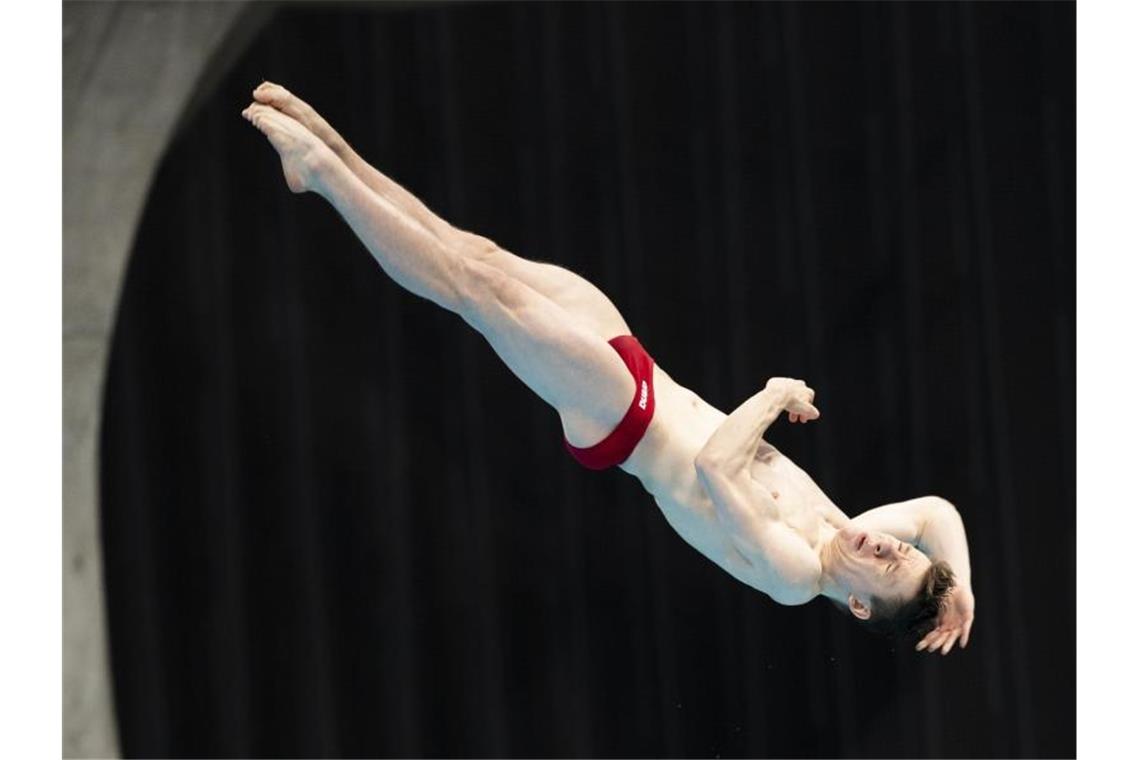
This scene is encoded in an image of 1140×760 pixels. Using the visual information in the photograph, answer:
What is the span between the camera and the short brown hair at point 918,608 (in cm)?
347

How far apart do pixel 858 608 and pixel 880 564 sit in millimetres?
125

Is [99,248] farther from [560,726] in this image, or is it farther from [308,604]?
[560,726]

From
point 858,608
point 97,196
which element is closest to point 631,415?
point 858,608

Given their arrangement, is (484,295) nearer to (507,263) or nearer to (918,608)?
(507,263)

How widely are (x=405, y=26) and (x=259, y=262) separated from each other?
91 cm

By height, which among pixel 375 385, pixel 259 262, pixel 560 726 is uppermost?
pixel 259 262

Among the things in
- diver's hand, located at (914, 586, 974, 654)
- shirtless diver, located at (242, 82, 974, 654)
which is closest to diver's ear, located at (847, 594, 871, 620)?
shirtless diver, located at (242, 82, 974, 654)

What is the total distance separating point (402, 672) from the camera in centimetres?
519

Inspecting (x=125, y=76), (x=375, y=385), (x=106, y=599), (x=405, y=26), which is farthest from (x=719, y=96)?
(x=106, y=599)

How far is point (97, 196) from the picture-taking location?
527 cm

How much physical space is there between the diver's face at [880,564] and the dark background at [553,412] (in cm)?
170

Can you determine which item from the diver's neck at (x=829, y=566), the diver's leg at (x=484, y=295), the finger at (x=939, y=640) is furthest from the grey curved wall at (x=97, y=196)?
the finger at (x=939, y=640)

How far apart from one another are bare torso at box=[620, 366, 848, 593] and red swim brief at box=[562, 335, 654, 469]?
0.05m

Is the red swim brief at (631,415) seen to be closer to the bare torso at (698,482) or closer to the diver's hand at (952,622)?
the bare torso at (698,482)
